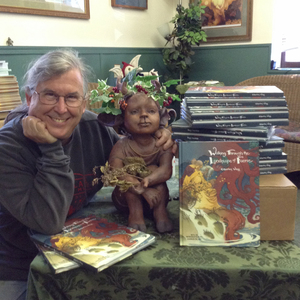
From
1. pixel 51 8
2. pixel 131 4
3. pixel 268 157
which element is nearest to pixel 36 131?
pixel 268 157

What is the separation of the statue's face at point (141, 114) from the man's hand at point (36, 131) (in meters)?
0.25

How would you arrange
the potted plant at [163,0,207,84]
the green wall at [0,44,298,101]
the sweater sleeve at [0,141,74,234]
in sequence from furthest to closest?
1. the potted plant at [163,0,207,84]
2. the green wall at [0,44,298,101]
3. the sweater sleeve at [0,141,74,234]

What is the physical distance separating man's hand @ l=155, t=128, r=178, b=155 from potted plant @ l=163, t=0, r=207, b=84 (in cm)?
320

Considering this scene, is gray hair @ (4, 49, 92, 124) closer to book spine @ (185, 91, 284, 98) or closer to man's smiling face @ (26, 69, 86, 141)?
man's smiling face @ (26, 69, 86, 141)

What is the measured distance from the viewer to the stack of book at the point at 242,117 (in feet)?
3.39

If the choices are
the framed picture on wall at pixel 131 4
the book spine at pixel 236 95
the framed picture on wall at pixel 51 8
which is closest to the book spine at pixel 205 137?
the book spine at pixel 236 95

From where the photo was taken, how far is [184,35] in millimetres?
4098

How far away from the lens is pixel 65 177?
1.03 meters

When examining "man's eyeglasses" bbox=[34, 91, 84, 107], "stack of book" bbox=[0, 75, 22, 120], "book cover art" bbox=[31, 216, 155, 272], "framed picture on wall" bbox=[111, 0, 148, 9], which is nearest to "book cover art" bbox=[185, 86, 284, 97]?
"man's eyeglasses" bbox=[34, 91, 84, 107]

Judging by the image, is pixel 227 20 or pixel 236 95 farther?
pixel 227 20

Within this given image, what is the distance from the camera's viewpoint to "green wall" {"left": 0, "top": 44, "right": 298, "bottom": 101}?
3809 mm

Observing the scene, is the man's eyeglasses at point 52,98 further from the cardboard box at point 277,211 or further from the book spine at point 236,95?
the cardboard box at point 277,211

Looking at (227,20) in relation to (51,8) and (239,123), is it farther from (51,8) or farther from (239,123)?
(239,123)

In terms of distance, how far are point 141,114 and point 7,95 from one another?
5.19 ft
